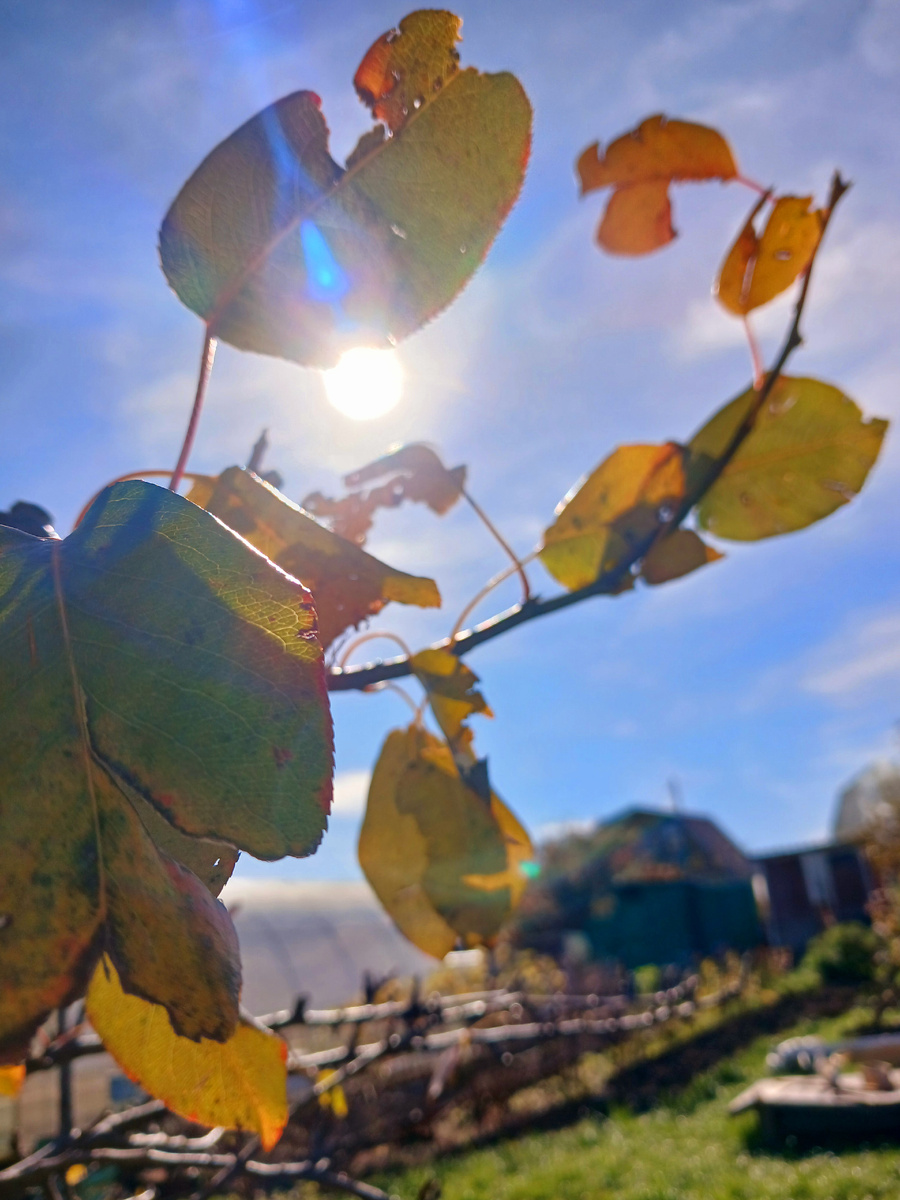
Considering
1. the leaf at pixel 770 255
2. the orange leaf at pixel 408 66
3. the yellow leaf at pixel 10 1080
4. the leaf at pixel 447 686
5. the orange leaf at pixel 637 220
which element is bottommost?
the yellow leaf at pixel 10 1080

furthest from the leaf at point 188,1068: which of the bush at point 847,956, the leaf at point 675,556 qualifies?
the bush at point 847,956

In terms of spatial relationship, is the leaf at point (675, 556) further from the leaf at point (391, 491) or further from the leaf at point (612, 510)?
the leaf at point (391, 491)

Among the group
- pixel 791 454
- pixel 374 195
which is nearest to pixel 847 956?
pixel 791 454

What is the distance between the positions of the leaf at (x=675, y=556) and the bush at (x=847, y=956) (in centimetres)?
1360

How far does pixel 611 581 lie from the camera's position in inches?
28.6

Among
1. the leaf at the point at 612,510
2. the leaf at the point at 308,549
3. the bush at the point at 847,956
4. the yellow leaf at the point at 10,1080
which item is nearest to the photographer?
the leaf at the point at 308,549

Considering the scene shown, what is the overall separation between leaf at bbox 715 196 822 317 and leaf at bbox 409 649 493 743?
448 mm

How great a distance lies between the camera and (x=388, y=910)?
0.67 m

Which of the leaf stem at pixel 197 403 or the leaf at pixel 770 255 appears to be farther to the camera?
the leaf at pixel 770 255

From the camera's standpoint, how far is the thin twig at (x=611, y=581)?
0.60 meters

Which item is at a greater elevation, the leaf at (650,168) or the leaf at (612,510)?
the leaf at (650,168)

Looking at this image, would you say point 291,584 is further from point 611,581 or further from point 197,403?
point 611,581

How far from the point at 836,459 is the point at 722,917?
19.1 metres

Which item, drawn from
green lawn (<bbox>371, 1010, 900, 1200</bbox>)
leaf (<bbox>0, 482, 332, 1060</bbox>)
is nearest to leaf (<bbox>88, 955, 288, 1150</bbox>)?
leaf (<bbox>0, 482, 332, 1060</bbox>)
